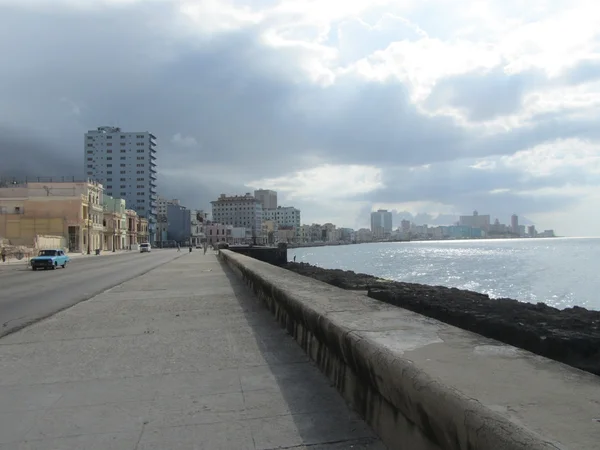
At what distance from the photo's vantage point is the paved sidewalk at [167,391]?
11.4ft

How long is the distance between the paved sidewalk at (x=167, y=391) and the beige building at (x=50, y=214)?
63.8 metres

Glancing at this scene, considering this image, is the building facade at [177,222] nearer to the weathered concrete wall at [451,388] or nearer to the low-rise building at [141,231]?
the low-rise building at [141,231]

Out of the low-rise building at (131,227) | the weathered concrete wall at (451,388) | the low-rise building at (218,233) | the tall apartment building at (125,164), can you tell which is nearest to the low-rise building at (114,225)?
the low-rise building at (131,227)

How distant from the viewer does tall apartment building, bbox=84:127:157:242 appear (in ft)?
535

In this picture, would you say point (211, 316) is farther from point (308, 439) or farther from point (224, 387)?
point (308, 439)

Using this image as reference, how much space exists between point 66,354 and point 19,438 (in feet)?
9.55

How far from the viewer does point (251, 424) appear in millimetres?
3709

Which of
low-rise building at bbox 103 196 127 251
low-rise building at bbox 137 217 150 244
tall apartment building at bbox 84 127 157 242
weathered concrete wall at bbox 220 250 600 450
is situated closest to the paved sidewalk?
weathered concrete wall at bbox 220 250 600 450

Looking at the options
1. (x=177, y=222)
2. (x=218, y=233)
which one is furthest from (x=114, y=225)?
(x=218, y=233)

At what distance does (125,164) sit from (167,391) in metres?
172

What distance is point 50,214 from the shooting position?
69.3 meters

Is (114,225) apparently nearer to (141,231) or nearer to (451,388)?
(141,231)

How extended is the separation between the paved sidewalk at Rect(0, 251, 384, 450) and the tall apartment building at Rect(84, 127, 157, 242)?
16148 centimetres

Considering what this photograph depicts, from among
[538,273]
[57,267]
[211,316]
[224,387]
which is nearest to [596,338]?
[211,316]
